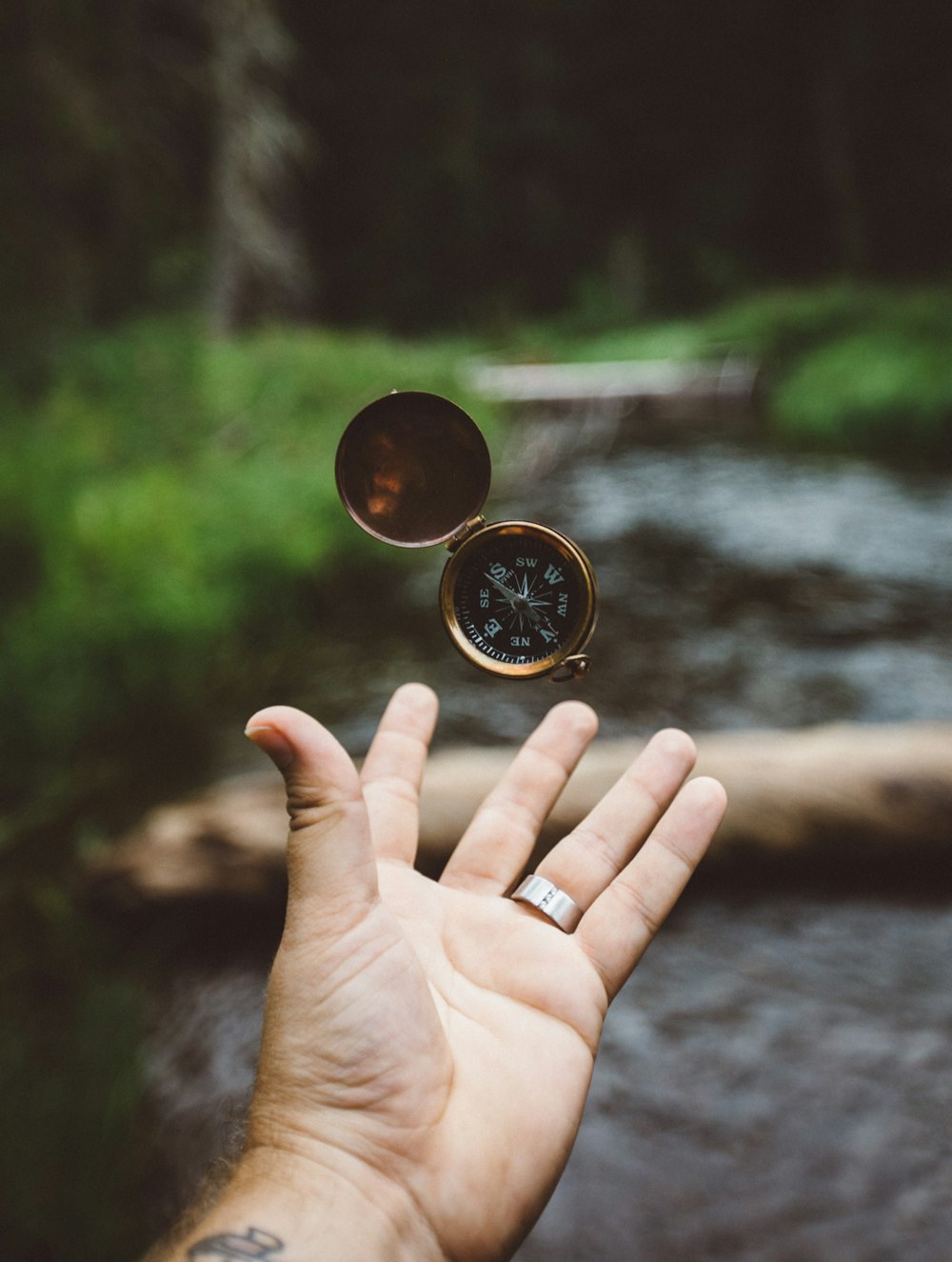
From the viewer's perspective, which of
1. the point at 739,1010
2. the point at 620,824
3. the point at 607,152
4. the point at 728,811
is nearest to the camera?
the point at 620,824

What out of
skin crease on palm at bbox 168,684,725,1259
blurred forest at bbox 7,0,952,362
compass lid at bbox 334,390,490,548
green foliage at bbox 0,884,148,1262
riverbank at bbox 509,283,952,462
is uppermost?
blurred forest at bbox 7,0,952,362

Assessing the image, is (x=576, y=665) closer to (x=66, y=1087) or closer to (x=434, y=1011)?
(x=434, y=1011)

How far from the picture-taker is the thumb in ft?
5.35

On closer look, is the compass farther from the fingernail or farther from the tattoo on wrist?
the tattoo on wrist

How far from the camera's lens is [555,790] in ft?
8.21

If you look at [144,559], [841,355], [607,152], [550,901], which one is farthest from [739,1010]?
[607,152]

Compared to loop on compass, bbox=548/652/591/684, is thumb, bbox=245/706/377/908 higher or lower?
lower

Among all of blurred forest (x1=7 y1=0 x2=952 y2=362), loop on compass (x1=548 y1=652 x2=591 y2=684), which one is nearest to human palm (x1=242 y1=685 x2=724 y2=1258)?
loop on compass (x1=548 y1=652 x2=591 y2=684)

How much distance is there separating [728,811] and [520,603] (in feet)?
7.93

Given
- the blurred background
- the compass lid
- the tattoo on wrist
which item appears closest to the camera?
the tattoo on wrist

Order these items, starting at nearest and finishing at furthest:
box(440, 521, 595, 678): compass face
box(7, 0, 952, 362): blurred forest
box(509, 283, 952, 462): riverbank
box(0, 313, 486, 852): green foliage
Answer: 1. box(440, 521, 595, 678): compass face
2. box(0, 313, 486, 852): green foliage
3. box(509, 283, 952, 462): riverbank
4. box(7, 0, 952, 362): blurred forest

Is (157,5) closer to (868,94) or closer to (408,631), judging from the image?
(408,631)

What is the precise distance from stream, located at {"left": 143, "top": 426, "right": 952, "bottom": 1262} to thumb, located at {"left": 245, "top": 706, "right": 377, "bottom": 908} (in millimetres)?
1058

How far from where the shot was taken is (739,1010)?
3535 millimetres
